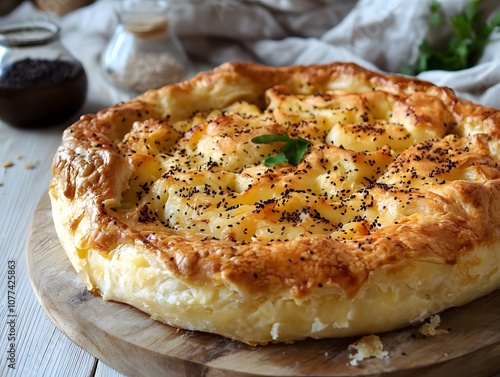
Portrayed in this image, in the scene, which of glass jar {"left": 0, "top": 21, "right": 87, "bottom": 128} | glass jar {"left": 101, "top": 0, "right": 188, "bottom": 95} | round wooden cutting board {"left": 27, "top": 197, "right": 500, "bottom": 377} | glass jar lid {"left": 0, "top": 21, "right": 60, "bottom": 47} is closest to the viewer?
round wooden cutting board {"left": 27, "top": 197, "right": 500, "bottom": 377}

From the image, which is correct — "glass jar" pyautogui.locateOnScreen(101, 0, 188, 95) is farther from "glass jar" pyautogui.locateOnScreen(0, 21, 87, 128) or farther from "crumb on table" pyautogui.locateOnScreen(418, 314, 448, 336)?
"crumb on table" pyautogui.locateOnScreen(418, 314, 448, 336)

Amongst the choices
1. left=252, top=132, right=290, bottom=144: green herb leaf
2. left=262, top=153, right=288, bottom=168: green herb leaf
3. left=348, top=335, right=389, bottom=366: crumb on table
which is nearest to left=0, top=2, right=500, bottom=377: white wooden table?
left=348, top=335, right=389, bottom=366: crumb on table

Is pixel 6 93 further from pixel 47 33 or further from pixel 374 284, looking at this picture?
pixel 374 284

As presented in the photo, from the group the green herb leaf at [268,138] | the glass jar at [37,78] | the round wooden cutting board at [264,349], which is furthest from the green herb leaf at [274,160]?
the glass jar at [37,78]

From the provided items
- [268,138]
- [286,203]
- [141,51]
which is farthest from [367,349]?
[141,51]

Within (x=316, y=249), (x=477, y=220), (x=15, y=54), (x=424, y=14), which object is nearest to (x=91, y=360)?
(x=316, y=249)

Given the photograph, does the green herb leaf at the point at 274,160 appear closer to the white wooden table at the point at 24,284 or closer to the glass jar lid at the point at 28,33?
the white wooden table at the point at 24,284
